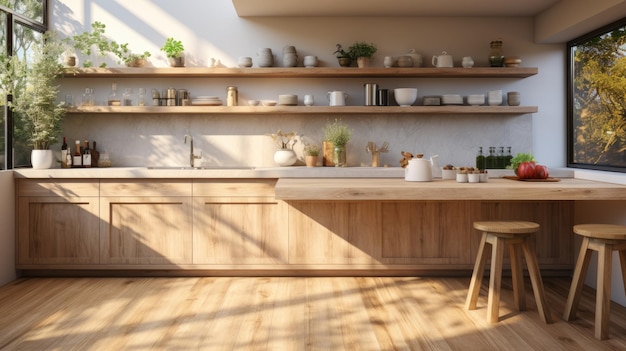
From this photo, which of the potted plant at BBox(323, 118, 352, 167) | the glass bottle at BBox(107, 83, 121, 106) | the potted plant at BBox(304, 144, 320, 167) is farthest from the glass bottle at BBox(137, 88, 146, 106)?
the potted plant at BBox(323, 118, 352, 167)

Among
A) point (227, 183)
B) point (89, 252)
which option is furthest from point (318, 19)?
point (89, 252)

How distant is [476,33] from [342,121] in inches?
61.3

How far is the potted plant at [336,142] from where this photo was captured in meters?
5.01

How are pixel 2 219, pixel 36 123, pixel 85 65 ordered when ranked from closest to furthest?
pixel 2 219, pixel 36 123, pixel 85 65

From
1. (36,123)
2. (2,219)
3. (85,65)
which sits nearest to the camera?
(2,219)

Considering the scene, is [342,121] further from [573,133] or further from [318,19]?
[573,133]

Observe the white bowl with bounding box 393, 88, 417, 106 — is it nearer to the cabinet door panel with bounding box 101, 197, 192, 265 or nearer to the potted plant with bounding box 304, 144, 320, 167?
the potted plant with bounding box 304, 144, 320, 167

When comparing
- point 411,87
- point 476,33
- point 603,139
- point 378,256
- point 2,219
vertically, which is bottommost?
point 378,256

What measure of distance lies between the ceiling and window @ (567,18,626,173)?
1.84 ft

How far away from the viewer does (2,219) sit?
4.36 metres

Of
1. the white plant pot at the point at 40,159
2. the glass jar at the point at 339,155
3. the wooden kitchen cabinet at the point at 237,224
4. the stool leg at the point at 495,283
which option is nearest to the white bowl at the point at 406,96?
the glass jar at the point at 339,155

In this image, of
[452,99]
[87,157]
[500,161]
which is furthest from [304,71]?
[87,157]

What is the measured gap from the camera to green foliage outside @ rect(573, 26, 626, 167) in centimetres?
423

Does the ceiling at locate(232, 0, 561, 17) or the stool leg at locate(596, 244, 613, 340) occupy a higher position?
the ceiling at locate(232, 0, 561, 17)
